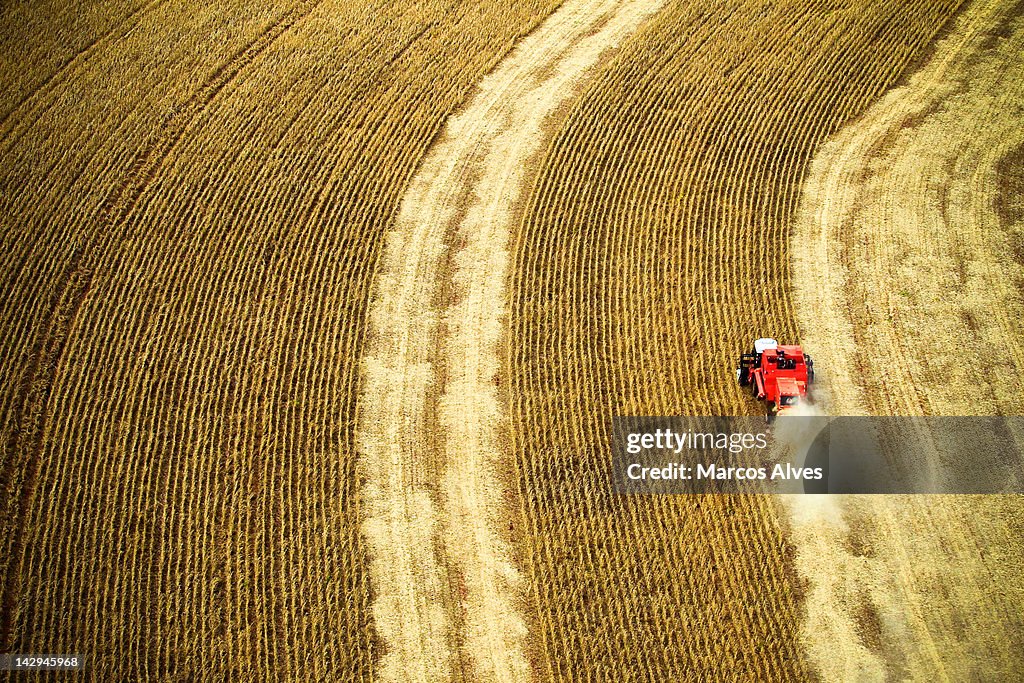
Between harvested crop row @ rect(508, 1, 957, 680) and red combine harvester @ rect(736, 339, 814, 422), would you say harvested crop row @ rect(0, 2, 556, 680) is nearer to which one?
harvested crop row @ rect(508, 1, 957, 680)

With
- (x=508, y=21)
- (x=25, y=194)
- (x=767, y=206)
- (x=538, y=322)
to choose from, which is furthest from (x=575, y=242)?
(x=25, y=194)

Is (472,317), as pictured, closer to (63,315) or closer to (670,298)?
(670,298)

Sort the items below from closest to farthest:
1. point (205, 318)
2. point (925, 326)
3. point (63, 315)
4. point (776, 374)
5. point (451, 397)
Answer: point (776, 374) < point (451, 397) < point (925, 326) < point (205, 318) < point (63, 315)

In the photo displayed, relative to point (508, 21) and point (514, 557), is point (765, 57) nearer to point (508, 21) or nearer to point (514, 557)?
point (508, 21)

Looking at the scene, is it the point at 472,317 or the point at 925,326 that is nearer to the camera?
the point at 925,326

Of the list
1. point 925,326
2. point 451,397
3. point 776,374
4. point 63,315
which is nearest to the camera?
point 776,374

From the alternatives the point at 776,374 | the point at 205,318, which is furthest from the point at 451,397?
the point at 776,374

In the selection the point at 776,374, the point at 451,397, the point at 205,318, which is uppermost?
the point at 205,318
